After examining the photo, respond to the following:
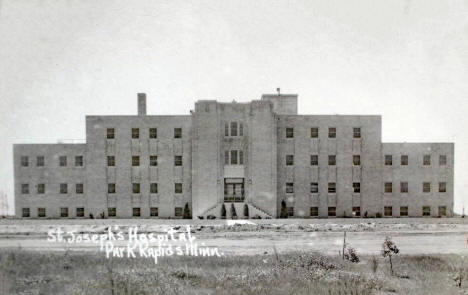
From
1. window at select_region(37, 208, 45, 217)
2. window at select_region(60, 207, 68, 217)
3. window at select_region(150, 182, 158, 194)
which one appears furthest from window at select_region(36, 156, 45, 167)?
window at select_region(150, 182, 158, 194)

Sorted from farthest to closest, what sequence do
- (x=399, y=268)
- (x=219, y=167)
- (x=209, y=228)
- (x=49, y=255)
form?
(x=219, y=167), (x=209, y=228), (x=49, y=255), (x=399, y=268)

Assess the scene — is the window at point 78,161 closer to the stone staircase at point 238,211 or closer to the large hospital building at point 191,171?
the large hospital building at point 191,171

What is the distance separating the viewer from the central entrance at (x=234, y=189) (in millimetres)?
38656

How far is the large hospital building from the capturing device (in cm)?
3997

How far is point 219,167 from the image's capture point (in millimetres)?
38438

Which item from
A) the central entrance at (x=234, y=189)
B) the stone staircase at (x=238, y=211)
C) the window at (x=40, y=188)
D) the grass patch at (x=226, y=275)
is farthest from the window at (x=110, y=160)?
the grass patch at (x=226, y=275)

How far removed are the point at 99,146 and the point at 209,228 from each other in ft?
59.1

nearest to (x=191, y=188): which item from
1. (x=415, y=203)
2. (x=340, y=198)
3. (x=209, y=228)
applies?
(x=209, y=228)

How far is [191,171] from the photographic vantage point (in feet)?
132

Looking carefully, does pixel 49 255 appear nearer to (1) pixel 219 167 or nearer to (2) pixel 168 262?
(2) pixel 168 262

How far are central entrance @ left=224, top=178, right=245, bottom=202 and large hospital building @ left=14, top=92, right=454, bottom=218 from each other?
414 cm

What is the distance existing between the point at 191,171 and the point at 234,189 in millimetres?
5244

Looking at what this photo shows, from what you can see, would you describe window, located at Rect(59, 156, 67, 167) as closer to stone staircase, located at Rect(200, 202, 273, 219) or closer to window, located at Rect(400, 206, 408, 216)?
stone staircase, located at Rect(200, 202, 273, 219)

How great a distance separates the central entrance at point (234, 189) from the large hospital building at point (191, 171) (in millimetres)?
4143
